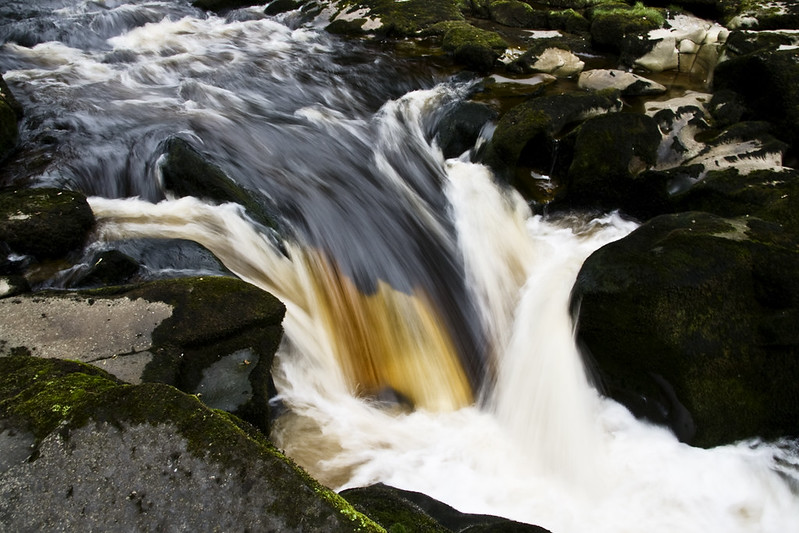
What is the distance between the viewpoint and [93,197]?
668 cm

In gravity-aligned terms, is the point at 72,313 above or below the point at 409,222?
above

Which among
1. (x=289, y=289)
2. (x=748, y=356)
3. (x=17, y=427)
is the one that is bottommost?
(x=289, y=289)

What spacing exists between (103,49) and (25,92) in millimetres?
3265

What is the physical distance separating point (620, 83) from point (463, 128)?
9.88ft

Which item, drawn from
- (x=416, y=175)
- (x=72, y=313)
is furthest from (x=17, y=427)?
(x=416, y=175)

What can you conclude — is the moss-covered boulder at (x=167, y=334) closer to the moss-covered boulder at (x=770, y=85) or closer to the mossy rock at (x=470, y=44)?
the moss-covered boulder at (x=770, y=85)

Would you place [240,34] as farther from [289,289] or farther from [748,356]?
[748,356]

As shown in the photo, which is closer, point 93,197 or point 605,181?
point 93,197

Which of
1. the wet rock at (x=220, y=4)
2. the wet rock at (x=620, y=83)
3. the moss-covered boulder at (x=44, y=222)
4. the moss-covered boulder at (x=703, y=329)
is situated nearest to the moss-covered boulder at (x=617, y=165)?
the wet rock at (x=620, y=83)

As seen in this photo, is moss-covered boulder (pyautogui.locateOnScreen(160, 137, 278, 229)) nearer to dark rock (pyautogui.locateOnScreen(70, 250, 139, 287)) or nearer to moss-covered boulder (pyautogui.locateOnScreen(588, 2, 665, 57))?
dark rock (pyautogui.locateOnScreen(70, 250, 139, 287))

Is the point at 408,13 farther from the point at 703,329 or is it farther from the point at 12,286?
the point at 12,286

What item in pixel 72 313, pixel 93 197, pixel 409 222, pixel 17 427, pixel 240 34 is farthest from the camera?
pixel 240 34

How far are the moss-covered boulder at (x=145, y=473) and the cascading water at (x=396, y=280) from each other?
2.36 m

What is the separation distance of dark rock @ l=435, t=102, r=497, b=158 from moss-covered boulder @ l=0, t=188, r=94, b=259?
517 cm
